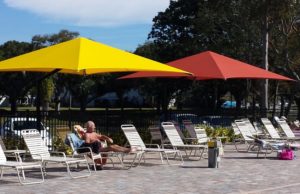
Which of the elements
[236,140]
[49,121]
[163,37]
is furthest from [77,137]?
[163,37]

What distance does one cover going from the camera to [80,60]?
13.1m

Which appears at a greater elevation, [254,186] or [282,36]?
[282,36]

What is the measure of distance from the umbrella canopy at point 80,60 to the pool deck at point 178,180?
Answer: 92.2 inches

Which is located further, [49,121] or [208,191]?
[49,121]

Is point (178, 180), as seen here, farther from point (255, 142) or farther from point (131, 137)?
point (255, 142)

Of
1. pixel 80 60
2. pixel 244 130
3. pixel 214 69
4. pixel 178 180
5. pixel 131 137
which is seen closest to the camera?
pixel 178 180

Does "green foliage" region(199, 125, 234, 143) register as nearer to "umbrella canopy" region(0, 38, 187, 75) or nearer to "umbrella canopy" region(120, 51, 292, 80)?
"umbrella canopy" region(120, 51, 292, 80)

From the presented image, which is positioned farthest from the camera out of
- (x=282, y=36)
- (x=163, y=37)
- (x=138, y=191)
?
(x=163, y=37)

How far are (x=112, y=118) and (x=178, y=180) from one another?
7.03 meters

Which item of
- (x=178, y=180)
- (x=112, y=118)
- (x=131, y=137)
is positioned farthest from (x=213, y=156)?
(x=112, y=118)

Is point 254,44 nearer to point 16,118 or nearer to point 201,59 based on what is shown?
point 201,59

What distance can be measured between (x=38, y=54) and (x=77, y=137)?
2.32 metres

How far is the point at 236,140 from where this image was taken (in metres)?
20.5

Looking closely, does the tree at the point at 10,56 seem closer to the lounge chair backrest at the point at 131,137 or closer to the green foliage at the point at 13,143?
the green foliage at the point at 13,143
